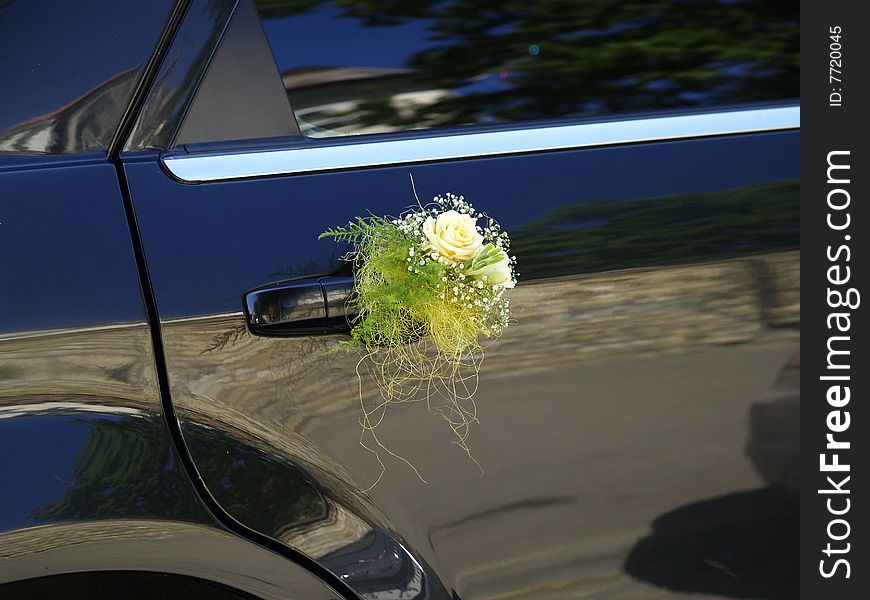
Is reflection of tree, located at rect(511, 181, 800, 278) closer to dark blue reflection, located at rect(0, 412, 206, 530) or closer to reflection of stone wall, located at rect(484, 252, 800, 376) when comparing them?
reflection of stone wall, located at rect(484, 252, 800, 376)

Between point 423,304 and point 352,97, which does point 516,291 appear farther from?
point 352,97

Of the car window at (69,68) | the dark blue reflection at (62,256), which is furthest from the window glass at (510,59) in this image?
the dark blue reflection at (62,256)

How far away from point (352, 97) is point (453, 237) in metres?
0.32

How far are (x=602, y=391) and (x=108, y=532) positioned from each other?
0.74m

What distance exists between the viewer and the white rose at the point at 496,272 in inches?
51.4

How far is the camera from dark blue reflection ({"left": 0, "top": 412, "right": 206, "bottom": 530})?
1.20 meters

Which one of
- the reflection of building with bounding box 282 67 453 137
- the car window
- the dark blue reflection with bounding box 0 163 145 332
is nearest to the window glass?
the reflection of building with bounding box 282 67 453 137

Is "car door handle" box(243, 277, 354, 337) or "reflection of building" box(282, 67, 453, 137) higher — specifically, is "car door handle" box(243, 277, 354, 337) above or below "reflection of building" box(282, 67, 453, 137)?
below

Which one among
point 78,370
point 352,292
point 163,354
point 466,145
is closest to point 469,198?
point 466,145

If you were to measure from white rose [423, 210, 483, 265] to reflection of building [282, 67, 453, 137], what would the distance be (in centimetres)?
20

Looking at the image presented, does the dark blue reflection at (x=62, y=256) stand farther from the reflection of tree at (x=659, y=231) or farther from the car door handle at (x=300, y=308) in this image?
the reflection of tree at (x=659, y=231)

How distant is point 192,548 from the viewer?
4.12 feet

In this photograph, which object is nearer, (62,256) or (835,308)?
(62,256)

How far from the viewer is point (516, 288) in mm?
1359
